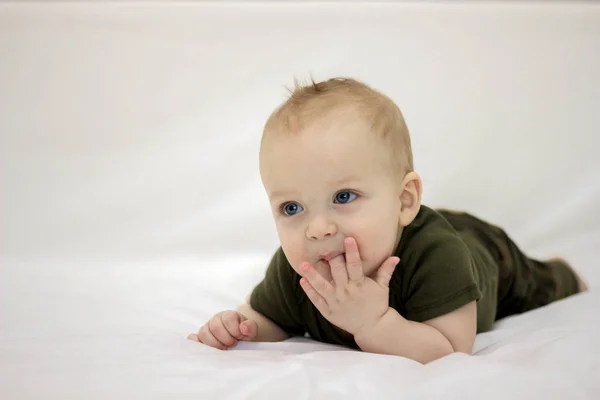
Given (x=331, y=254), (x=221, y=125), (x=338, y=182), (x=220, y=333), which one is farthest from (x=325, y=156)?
(x=221, y=125)

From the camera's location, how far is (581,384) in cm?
84

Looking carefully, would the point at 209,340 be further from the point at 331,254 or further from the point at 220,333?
the point at 331,254

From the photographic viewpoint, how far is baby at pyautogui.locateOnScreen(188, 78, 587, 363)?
999mm

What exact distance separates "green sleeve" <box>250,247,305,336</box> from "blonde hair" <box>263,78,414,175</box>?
309mm

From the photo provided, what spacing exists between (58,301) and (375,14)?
1400 millimetres

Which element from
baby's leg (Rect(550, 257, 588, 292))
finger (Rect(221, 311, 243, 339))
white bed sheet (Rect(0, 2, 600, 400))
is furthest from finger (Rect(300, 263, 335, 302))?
baby's leg (Rect(550, 257, 588, 292))

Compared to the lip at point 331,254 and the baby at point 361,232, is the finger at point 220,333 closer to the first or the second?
the baby at point 361,232

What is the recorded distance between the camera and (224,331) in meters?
1.15

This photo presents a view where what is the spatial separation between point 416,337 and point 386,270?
113mm

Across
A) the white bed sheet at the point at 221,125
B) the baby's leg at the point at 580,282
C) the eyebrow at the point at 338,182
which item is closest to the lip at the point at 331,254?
the eyebrow at the point at 338,182

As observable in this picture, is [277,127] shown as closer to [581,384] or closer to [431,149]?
[581,384]

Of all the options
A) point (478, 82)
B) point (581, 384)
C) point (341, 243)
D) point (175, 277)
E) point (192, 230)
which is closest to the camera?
point (581, 384)

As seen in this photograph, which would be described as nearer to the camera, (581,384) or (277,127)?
(581,384)

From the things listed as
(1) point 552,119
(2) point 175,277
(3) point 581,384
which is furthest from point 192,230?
(3) point 581,384
